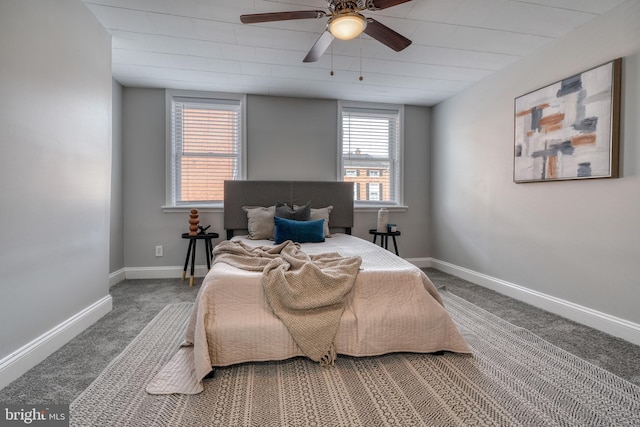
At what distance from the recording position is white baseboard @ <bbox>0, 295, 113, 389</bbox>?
1629 millimetres

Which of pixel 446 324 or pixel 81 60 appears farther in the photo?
pixel 81 60

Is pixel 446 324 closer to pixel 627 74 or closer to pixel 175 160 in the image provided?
pixel 627 74

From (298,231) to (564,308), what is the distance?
2.55 meters

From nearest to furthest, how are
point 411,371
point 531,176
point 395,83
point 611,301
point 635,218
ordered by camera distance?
point 411,371 → point 635,218 → point 611,301 → point 531,176 → point 395,83

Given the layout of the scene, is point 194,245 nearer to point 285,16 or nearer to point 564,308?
point 285,16

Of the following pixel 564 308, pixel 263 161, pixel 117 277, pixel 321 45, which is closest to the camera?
pixel 321 45

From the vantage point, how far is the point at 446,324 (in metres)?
1.95

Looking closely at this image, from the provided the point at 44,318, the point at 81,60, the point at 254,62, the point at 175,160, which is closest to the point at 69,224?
the point at 44,318

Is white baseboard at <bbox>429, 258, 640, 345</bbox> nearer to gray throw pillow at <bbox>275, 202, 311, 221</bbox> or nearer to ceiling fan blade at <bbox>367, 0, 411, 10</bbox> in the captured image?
gray throw pillow at <bbox>275, 202, 311, 221</bbox>

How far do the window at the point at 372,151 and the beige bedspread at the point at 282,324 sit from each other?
8.45 ft

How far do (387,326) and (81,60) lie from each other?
2960mm

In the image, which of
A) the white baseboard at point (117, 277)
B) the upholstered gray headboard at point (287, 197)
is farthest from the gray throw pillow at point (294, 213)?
the white baseboard at point (117, 277)

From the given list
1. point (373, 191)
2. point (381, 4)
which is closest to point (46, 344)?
point (381, 4)

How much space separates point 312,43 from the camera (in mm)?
2795
